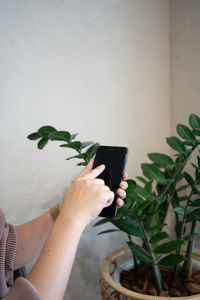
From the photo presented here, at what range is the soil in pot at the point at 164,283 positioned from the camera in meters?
0.80

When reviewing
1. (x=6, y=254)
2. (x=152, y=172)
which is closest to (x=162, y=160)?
(x=152, y=172)

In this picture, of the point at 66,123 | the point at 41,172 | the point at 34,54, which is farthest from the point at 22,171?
the point at 34,54

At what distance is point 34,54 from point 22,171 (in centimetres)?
45

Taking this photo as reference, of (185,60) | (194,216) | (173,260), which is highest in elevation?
(185,60)

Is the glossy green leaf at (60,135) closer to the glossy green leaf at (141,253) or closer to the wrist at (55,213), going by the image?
the wrist at (55,213)

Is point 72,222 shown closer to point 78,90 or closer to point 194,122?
point 194,122

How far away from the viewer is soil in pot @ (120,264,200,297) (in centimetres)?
80

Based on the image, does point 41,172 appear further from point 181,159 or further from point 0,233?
point 181,159

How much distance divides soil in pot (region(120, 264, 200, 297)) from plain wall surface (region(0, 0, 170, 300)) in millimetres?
295

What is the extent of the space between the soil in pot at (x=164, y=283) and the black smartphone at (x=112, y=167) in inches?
14.1

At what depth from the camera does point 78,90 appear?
1.09 m

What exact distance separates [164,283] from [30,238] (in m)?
0.45

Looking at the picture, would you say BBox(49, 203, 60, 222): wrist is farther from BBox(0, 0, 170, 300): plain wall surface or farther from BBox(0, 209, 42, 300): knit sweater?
BBox(0, 0, 170, 300): plain wall surface

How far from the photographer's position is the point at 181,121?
Result: 1204 mm
